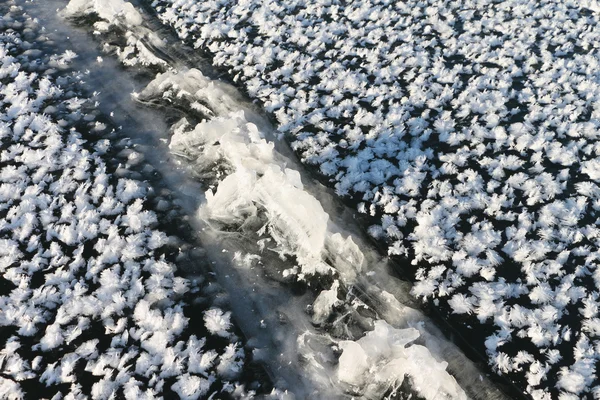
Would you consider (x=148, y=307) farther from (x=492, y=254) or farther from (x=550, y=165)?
(x=550, y=165)

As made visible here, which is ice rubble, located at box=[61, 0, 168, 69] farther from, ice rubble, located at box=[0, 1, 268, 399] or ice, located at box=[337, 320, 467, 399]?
ice, located at box=[337, 320, 467, 399]

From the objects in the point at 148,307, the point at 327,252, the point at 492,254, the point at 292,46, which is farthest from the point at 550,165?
the point at 148,307

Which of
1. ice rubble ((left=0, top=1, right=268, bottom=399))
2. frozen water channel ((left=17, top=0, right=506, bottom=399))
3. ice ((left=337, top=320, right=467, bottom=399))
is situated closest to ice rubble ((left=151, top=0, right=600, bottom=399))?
frozen water channel ((left=17, top=0, right=506, bottom=399))

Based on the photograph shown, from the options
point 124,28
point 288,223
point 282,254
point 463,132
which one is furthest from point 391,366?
point 124,28

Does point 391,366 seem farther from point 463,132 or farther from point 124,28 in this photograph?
point 124,28

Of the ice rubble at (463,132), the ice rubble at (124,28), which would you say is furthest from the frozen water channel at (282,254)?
the ice rubble at (124,28)
